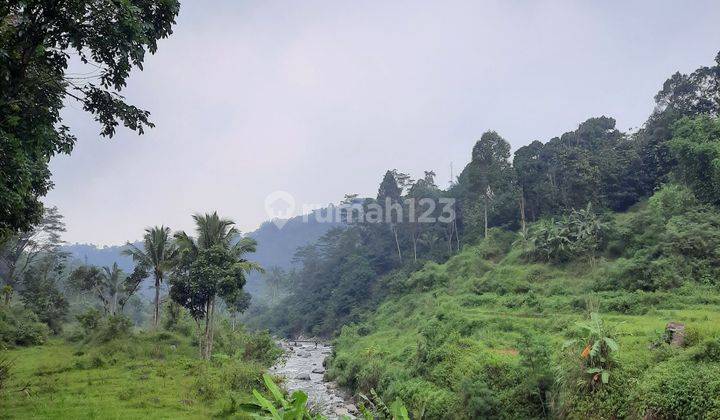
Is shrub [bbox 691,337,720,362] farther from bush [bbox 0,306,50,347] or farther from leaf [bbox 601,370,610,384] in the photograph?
bush [bbox 0,306,50,347]

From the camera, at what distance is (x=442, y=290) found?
45625mm

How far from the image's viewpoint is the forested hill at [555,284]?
1409 centimetres

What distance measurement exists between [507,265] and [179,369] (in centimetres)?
3216

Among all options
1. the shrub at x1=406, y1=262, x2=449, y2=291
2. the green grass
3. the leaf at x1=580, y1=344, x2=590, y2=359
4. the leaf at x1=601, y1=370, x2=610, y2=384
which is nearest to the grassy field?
the leaf at x1=601, y1=370, x2=610, y2=384

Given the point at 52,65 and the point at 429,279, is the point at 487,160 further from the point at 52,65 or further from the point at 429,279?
the point at 52,65

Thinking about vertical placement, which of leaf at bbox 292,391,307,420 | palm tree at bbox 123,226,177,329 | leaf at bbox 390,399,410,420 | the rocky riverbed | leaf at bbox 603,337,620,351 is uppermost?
palm tree at bbox 123,226,177,329

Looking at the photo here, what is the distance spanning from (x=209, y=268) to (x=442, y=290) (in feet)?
90.4

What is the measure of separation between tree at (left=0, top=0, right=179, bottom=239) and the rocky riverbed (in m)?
11.1

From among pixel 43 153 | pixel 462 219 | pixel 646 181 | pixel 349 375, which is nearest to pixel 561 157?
pixel 646 181

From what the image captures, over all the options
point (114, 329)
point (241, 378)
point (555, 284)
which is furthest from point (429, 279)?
point (241, 378)

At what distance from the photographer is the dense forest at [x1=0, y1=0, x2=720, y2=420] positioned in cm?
854

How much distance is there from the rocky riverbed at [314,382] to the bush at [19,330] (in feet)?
57.6

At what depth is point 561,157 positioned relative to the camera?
49219mm

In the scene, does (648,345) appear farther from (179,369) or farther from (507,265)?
(507,265)
